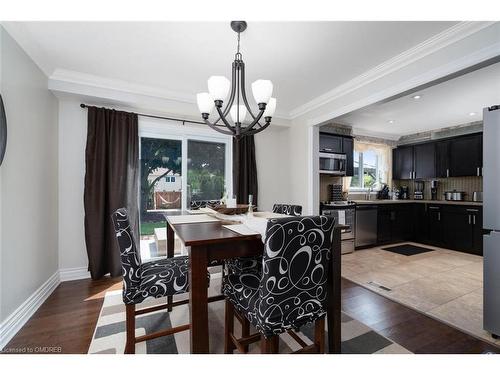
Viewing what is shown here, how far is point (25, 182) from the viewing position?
200 cm

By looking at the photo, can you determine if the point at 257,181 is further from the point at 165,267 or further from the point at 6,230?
the point at 6,230

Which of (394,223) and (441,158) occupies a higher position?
(441,158)

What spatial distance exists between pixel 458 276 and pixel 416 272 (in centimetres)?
46

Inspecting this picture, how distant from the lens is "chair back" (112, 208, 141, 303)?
143 centimetres

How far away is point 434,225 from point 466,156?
4.63ft

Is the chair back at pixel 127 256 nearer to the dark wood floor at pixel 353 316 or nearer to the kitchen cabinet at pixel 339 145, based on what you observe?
the dark wood floor at pixel 353 316

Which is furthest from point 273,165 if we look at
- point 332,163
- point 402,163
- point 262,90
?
point 402,163

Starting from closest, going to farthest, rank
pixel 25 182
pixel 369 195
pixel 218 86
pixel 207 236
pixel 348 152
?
pixel 207 236 → pixel 218 86 → pixel 25 182 → pixel 348 152 → pixel 369 195

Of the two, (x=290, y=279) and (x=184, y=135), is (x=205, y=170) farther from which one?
(x=290, y=279)

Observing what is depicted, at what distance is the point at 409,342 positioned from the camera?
5.46 feet
